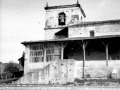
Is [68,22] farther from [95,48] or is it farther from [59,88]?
[59,88]

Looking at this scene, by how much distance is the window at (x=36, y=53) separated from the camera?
25.7 meters

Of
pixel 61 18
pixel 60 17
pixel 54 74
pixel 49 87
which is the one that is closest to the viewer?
pixel 49 87

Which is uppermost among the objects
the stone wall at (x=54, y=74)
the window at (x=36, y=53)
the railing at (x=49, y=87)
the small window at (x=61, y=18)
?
the small window at (x=61, y=18)

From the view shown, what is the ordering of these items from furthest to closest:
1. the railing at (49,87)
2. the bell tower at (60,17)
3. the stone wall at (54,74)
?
1. the bell tower at (60,17)
2. the stone wall at (54,74)
3. the railing at (49,87)

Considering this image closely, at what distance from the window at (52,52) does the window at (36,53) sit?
0.86m

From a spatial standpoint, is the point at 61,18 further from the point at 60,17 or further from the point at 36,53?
the point at 36,53

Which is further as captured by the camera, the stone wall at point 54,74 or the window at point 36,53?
the window at point 36,53

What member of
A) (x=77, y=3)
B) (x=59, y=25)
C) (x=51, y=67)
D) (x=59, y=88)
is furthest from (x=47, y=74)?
(x=77, y=3)

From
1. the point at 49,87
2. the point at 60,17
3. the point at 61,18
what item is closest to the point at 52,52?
the point at 49,87

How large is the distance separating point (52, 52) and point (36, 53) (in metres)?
2.30

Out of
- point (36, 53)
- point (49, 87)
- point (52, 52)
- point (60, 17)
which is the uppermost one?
point (60, 17)

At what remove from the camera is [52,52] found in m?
25.4

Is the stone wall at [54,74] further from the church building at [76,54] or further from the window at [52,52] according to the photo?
the window at [52,52]

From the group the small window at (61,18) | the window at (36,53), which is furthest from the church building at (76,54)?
the small window at (61,18)
